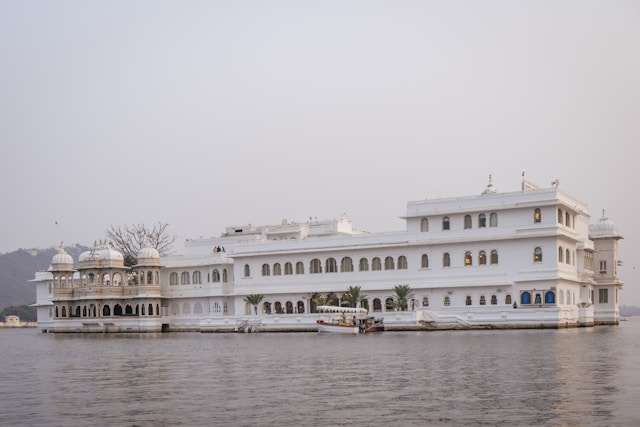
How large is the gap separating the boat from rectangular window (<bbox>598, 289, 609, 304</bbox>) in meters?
20.6

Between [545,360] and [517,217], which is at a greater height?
[517,217]

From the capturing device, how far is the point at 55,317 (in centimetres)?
7562

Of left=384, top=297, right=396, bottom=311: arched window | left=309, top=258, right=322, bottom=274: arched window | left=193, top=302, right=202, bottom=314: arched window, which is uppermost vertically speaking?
left=309, top=258, right=322, bottom=274: arched window

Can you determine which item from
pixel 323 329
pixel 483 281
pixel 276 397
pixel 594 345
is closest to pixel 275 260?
pixel 323 329

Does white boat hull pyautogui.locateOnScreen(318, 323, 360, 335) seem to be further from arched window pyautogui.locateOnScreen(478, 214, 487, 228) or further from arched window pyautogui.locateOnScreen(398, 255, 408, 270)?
arched window pyautogui.locateOnScreen(478, 214, 487, 228)

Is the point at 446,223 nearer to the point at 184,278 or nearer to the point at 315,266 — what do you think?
the point at 315,266

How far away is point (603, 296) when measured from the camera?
70375 millimetres

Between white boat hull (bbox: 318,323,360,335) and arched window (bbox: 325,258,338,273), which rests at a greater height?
arched window (bbox: 325,258,338,273)

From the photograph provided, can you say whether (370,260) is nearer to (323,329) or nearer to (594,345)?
(323,329)

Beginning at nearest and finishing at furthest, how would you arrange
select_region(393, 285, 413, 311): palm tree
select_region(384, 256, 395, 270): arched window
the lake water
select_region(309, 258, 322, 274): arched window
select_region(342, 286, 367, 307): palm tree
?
1. the lake water
2. select_region(393, 285, 413, 311): palm tree
3. select_region(342, 286, 367, 307): palm tree
4. select_region(384, 256, 395, 270): arched window
5. select_region(309, 258, 322, 274): arched window

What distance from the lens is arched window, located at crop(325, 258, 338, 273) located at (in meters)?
66.7

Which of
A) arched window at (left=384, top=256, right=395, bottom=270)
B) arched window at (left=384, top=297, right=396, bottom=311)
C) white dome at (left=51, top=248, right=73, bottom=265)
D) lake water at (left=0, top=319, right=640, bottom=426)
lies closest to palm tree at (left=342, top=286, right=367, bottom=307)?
arched window at (left=384, top=297, right=396, bottom=311)

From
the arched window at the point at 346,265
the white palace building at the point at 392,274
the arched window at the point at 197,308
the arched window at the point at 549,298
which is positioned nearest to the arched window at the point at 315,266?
the white palace building at the point at 392,274

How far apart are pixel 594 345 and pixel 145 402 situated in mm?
22708
